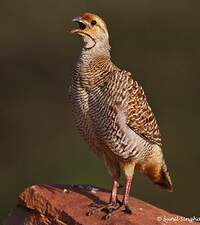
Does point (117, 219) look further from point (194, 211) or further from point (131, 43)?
point (131, 43)

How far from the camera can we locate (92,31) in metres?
10.8

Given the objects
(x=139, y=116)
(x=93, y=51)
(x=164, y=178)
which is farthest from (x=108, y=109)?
(x=164, y=178)

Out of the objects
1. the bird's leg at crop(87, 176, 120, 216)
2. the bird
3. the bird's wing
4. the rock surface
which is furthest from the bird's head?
the rock surface

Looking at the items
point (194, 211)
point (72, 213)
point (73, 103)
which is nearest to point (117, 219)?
point (72, 213)

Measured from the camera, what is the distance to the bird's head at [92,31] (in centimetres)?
1073

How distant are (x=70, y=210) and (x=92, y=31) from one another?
1.50 metres

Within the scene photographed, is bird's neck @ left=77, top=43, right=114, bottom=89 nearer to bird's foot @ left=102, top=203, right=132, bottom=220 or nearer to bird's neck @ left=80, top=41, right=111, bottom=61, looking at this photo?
bird's neck @ left=80, top=41, right=111, bottom=61

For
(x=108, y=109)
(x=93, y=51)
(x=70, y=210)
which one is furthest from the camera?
(x=93, y=51)

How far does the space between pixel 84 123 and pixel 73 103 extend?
8.0 inches

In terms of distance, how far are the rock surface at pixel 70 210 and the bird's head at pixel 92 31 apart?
4.22ft

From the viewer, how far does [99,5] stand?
2834 centimetres

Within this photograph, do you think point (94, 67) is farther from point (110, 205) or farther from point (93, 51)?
point (110, 205)

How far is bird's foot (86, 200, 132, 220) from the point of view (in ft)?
34.9

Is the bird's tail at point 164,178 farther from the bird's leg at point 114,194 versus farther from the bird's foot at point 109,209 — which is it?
the bird's foot at point 109,209
